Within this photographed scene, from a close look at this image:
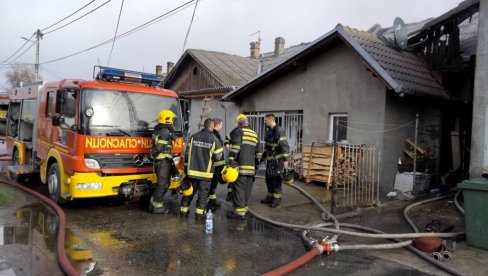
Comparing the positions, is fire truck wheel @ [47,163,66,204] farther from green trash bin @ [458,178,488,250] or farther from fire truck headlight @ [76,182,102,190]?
green trash bin @ [458,178,488,250]

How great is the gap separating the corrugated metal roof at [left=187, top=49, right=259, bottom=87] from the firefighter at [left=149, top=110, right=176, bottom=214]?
29.6 feet

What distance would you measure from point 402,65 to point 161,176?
6.78m

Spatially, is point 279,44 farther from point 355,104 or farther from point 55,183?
point 55,183

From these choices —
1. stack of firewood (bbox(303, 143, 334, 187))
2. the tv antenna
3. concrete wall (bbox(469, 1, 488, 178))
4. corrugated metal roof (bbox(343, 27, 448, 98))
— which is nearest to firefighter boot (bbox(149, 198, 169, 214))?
stack of firewood (bbox(303, 143, 334, 187))

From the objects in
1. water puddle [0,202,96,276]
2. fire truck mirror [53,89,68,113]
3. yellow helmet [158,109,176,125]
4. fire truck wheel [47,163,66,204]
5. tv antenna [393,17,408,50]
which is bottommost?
water puddle [0,202,96,276]

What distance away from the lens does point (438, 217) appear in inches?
272

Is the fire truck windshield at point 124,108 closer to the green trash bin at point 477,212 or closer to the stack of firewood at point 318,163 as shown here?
the stack of firewood at point 318,163

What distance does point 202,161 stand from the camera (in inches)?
246

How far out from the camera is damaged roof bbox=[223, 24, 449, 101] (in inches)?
337

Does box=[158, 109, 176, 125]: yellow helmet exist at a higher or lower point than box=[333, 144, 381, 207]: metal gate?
higher

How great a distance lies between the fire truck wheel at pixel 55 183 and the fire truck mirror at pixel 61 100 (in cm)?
110

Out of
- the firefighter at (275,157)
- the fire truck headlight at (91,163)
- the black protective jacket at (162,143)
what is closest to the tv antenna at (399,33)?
the firefighter at (275,157)

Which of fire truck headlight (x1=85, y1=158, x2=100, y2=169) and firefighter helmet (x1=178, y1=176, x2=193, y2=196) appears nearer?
fire truck headlight (x1=85, y1=158, x2=100, y2=169)

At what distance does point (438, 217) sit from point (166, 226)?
4.86 meters
